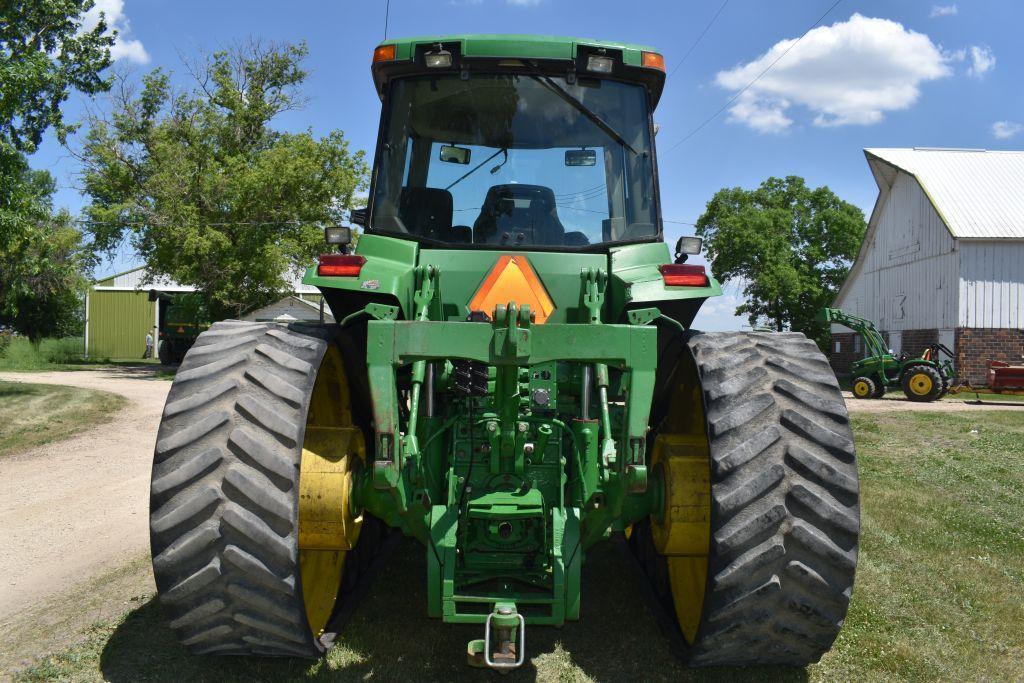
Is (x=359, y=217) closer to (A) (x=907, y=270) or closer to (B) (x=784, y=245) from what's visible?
(A) (x=907, y=270)

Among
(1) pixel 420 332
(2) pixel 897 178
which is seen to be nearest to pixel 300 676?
(1) pixel 420 332

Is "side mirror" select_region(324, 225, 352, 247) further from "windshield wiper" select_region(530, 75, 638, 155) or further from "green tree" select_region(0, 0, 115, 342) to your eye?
"green tree" select_region(0, 0, 115, 342)

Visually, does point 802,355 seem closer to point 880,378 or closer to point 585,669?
point 585,669

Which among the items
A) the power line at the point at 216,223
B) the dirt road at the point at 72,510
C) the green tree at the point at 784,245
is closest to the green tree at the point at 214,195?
the power line at the point at 216,223

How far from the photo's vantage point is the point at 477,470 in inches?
152

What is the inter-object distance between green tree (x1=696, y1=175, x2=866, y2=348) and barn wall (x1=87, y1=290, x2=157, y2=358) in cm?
2816

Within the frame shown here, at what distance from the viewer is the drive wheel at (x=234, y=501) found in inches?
127

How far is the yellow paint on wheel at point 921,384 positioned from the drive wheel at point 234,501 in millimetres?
19811

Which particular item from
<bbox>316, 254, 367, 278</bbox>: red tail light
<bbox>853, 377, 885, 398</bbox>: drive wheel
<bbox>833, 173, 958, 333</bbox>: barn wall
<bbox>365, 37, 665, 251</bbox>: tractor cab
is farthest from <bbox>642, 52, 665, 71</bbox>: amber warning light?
<bbox>833, 173, 958, 333</bbox>: barn wall

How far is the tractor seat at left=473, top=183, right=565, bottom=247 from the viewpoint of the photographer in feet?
15.1

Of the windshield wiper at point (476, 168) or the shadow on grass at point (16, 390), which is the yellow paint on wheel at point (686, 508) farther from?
the shadow on grass at point (16, 390)

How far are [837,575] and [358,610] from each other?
251cm

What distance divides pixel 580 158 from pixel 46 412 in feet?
42.4

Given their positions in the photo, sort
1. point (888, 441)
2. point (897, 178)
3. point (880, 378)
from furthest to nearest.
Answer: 1. point (897, 178)
2. point (880, 378)
3. point (888, 441)
